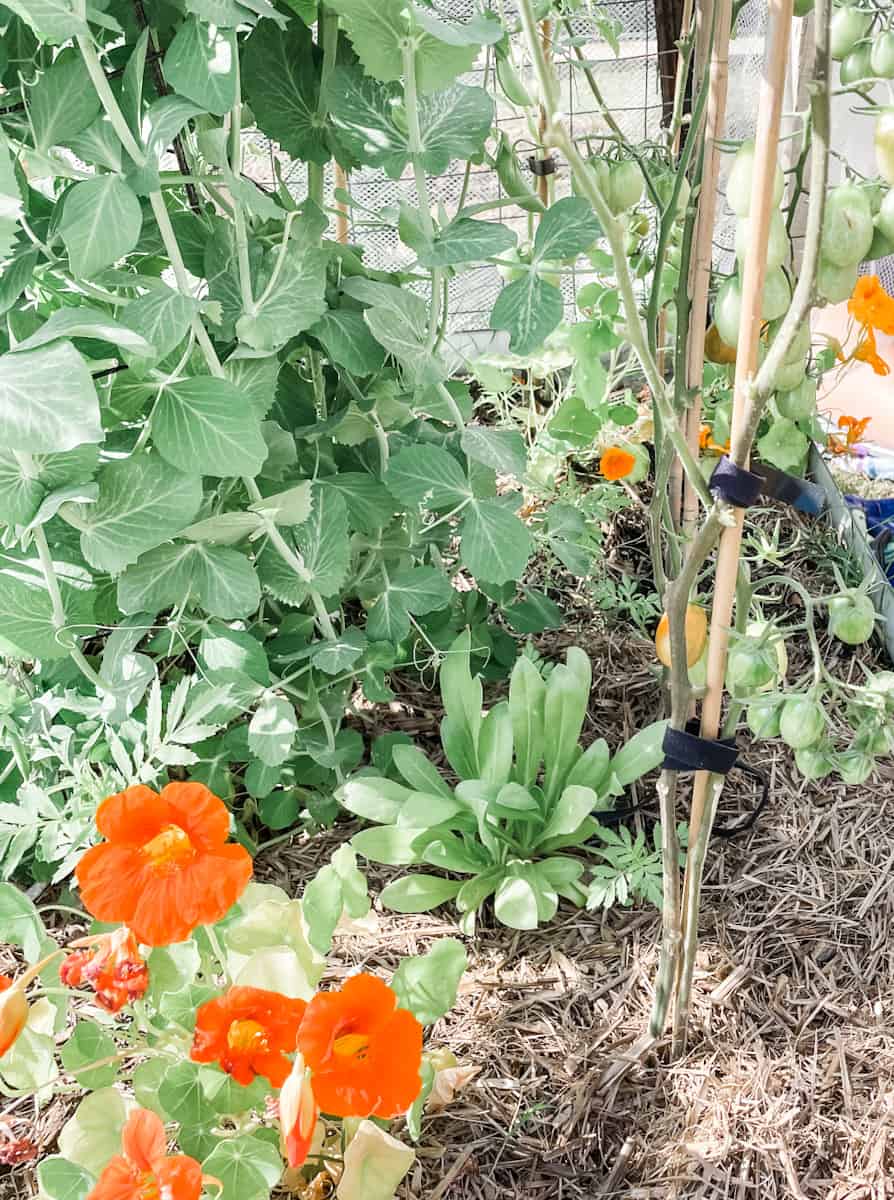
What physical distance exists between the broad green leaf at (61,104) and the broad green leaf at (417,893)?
0.85 m

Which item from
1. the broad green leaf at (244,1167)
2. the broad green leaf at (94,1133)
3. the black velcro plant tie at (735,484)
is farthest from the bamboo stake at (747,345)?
the broad green leaf at (94,1133)

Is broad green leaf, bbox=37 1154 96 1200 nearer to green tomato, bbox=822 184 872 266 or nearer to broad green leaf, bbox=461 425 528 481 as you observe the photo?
broad green leaf, bbox=461 425 528 481

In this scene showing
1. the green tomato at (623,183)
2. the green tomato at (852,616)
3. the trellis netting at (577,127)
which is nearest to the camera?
the green tomato at (852,616)

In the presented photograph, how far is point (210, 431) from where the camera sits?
3.33 ft

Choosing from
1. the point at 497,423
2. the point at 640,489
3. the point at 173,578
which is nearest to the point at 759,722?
the point at 173,578

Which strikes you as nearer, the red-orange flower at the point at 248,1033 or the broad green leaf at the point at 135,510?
the red-orange flower at the point at 248,1033

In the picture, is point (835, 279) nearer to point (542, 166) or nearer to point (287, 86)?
point (287, 86)

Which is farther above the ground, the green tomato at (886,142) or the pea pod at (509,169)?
the green tomato at (886,142)

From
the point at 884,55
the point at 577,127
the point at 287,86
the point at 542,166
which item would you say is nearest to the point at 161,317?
the point at 287,86

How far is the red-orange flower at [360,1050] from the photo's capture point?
79cm

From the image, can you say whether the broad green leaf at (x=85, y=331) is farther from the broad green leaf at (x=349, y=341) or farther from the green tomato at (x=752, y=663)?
the green tomato at (x=752, y=663)

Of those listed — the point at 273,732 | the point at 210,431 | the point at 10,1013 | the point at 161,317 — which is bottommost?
the point at 273,732

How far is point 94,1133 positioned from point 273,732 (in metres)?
0.42

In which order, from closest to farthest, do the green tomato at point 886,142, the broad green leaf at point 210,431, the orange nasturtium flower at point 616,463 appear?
the green tomato at point 886,142
the broad green leaf at point 210,431
the orange nasturtium flower at point 616,463
